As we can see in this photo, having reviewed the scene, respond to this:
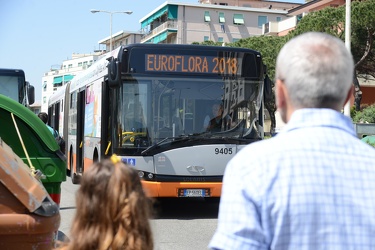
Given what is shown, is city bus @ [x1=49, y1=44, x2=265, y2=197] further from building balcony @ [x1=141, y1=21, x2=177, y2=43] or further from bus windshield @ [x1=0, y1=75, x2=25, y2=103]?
building balcony @ [x1=141, y1=21, x2=177, y2=43]

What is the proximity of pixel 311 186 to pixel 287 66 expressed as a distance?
1.40 ft

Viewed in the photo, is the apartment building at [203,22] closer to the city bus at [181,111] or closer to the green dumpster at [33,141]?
the city bus at [181,111]

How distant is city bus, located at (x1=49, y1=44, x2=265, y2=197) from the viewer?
11328mm

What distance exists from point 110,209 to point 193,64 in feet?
30.3

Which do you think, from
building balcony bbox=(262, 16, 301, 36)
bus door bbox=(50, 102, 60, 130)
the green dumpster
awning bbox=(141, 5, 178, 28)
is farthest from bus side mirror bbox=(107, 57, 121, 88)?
awning bbox=(141, 5, 178, 28)

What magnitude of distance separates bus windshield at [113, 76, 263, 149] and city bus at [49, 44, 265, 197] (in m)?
0.02

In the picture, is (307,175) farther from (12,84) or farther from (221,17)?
(221,17)

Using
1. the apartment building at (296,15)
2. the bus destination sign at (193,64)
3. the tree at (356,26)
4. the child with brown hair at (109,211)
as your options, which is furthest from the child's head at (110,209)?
the apartment building at (296,15)

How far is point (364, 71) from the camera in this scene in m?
46.5

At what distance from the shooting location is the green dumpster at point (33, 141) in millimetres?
6555

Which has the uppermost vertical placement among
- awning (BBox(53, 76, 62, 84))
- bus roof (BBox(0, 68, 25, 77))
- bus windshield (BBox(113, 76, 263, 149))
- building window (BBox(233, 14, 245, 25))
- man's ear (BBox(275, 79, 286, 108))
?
building window (BBox(233, 14, 245, 25))

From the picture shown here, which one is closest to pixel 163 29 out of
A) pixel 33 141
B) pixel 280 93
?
pixel 33 141

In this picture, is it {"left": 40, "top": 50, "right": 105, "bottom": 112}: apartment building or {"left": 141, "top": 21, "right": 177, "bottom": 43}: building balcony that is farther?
{"left": 40, "top": 50, "right": 105, "bottom": 112}: apartment building

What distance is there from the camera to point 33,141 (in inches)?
267
